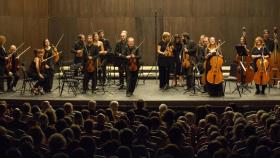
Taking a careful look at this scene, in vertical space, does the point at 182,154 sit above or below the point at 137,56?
below

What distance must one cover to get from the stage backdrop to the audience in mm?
10953

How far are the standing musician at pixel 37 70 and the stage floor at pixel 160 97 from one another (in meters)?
0.28

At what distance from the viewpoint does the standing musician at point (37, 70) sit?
15.3 m

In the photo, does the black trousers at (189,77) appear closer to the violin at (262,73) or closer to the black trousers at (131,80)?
the black trousers at (131,80)

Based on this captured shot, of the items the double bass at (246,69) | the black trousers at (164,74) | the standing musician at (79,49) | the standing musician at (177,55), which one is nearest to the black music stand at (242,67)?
the double bass at (246,69)

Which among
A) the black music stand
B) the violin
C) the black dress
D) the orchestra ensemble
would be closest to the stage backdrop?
the orchestra ensemble

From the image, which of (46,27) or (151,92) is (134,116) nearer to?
(151,92)

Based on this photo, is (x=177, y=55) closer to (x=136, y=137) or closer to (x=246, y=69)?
(x=246, y=69)

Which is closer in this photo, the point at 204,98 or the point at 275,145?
the point at 275,145

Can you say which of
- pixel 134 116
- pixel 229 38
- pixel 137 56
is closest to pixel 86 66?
pixel 137 56

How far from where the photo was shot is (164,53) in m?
16.2

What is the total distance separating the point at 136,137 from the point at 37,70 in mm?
7746

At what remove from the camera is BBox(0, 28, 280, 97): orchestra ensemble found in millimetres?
14898

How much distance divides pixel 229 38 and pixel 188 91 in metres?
5.81
